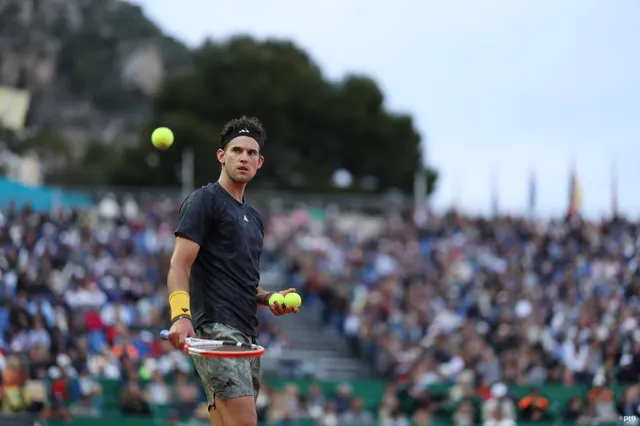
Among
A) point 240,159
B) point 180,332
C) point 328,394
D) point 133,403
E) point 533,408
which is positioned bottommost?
point 533,408

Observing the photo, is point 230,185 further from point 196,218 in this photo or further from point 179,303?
point 179,303

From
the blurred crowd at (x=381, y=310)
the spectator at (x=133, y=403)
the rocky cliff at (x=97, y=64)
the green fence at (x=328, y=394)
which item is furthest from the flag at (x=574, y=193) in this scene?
the rocky cliff at (x=97, y=64)

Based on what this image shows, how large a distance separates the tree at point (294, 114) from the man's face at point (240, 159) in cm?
6313

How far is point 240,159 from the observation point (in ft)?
26.3

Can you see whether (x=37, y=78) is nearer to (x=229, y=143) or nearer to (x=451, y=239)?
(x=451, y=239)

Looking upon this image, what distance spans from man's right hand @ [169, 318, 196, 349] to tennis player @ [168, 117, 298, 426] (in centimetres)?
27

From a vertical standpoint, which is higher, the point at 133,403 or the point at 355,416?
the point at 133,403

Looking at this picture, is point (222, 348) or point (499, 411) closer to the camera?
point (222, 348)

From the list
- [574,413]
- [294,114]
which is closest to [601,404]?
[574,413]

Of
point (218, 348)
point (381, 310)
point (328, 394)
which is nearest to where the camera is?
point (218, 348)

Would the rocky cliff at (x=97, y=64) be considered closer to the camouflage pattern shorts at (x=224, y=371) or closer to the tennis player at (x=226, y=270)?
the tennis player at (x=226, y=270)

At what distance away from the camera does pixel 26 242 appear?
21188 millimetres

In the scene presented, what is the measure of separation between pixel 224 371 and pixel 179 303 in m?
0.59

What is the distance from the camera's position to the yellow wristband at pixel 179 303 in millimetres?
7430
